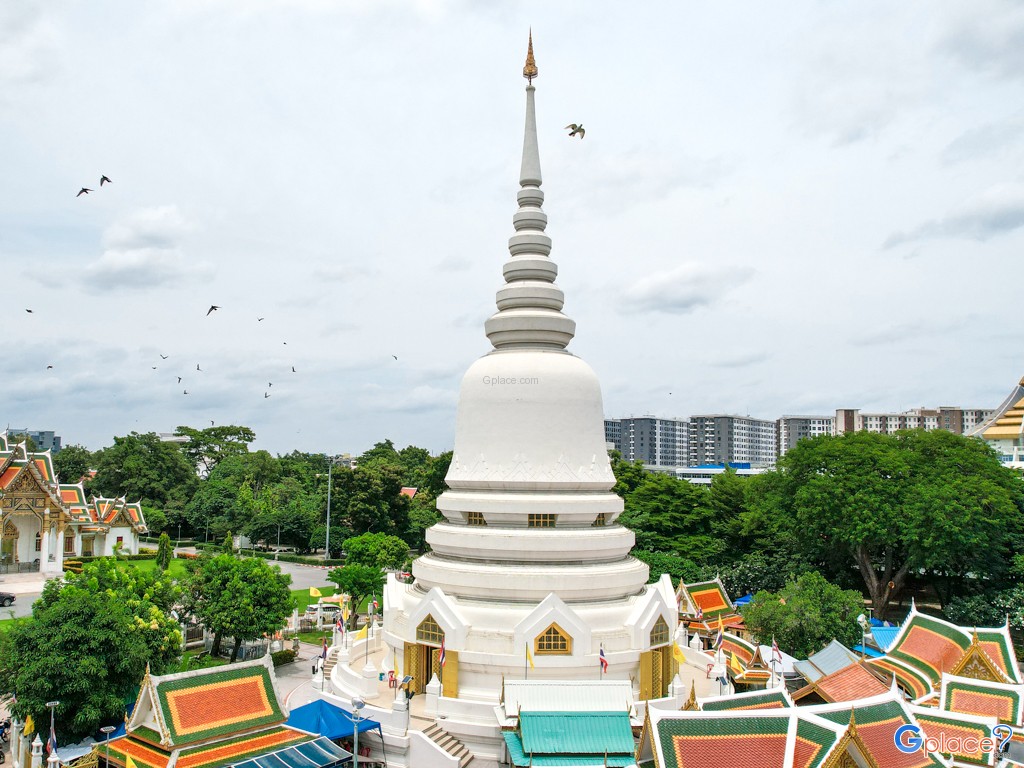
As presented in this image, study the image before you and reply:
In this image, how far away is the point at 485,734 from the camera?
22359mm

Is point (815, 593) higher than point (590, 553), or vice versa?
point (590, 553)

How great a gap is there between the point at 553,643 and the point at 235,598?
13.8m

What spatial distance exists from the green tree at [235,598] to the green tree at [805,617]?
18.7m

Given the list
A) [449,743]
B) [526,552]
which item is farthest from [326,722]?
[526,552]

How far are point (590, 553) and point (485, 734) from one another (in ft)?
21.4

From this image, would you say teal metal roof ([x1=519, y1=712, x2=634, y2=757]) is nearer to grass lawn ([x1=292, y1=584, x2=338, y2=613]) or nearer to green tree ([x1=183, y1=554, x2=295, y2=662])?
green tree ([x1=183, y1=554, x2=295, y2=662])

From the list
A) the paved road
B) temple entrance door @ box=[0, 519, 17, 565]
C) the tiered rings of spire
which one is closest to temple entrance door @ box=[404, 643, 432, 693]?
the tiered rings of spire

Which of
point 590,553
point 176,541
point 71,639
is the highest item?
point 590,553

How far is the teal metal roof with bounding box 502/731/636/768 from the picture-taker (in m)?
19.9

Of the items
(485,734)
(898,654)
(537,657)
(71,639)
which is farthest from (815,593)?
(71,639)

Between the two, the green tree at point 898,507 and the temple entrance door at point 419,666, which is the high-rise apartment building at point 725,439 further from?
the temple entrance door at point 419,666

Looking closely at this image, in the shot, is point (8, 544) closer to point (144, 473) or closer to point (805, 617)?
point (144, 473)

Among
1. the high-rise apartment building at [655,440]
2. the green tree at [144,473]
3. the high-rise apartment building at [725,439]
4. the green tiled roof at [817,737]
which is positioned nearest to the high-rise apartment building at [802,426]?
the high-rise apartment building at [725,439]

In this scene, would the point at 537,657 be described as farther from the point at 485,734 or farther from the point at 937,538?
the point at 937,538
